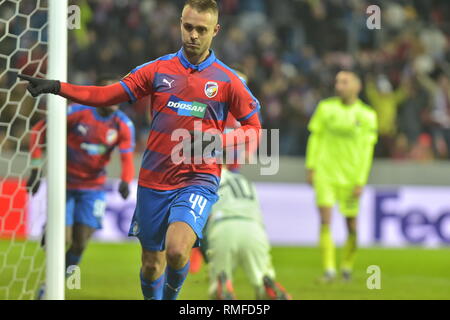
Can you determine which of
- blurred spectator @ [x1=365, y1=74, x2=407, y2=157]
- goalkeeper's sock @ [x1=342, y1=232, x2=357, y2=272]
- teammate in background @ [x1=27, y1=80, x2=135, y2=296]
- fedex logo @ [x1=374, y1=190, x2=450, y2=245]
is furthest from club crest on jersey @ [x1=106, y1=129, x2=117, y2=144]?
blurred spectator @ [x1=365, y1=74, x2=407, y2=157]

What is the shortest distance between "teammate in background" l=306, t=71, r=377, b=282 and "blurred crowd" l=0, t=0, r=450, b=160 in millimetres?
4086

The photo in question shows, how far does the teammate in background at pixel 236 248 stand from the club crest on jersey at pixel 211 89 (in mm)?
2140

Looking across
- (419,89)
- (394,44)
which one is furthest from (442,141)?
(394,44)

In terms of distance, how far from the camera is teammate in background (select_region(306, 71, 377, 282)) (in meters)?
9.69

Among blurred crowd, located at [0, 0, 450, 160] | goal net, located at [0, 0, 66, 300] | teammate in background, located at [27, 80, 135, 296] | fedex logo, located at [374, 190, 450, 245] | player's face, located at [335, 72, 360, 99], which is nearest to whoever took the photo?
goal net, located at [0, 0, 66, 300]

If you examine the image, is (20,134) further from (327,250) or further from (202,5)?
(202,5)

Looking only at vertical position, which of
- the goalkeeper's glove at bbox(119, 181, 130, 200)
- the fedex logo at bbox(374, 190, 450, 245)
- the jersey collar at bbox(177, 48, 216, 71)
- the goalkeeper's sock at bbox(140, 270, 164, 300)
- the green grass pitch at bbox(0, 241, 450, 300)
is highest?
the jersey collar at bbox(177, 48, 216, 71)

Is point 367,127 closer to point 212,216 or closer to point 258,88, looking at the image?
point 212,216

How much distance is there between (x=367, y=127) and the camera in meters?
9.77

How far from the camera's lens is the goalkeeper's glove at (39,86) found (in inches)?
196

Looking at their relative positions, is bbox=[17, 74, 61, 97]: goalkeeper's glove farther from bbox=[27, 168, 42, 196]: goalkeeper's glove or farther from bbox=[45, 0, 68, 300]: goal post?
bbox=[27, 168, 42, 196]: goalkeeper's glove

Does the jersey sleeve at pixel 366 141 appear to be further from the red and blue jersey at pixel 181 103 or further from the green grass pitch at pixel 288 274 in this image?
the red and blue jersey at pixel 181 103

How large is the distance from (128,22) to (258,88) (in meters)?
2.43
